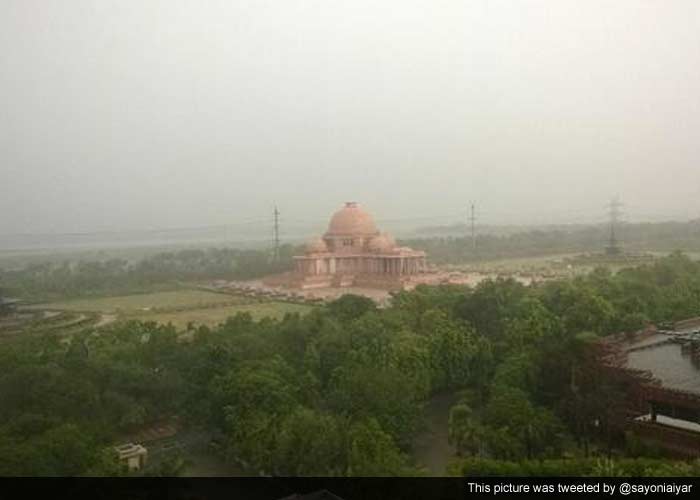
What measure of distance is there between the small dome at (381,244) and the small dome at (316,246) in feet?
7.82

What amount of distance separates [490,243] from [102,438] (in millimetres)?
50391

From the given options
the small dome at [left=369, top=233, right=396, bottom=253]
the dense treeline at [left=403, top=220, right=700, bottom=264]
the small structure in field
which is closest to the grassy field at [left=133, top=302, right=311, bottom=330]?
the small dome at [left=369, top=233, right=396, bottom=253]

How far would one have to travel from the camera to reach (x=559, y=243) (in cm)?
5997

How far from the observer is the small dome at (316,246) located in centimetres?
3850

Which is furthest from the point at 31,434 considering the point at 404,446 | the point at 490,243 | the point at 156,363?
the point at 490,243

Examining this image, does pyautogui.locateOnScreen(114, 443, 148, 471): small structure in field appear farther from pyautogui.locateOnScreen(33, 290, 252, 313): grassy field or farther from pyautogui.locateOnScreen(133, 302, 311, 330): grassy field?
pyautogui.locateOnScreen(33, 290, 252, 313): grassy field

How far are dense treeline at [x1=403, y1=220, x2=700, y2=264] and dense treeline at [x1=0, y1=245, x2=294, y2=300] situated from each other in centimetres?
1162

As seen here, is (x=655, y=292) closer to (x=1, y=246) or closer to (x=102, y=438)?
(x=102, y=438)

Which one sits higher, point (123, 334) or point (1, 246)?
point (1, 246)

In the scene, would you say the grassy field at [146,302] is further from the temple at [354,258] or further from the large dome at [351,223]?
the large dome at [351,223]

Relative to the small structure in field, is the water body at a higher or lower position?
higher

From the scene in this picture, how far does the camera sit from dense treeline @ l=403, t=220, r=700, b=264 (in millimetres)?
52844
